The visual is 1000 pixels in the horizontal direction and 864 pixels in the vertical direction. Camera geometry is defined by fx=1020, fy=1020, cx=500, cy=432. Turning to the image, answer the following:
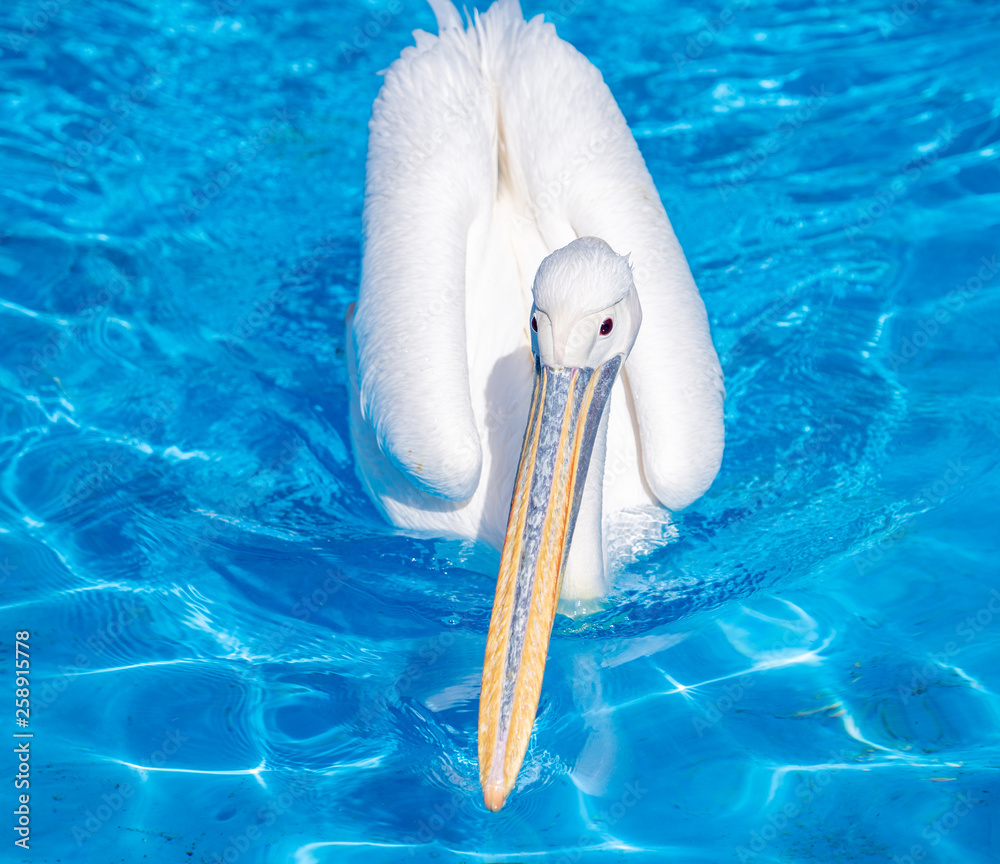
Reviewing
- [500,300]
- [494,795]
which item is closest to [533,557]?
[494,795]

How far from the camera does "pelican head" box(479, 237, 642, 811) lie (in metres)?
2.88

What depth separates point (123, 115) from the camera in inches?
263

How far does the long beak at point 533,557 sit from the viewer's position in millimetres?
2836

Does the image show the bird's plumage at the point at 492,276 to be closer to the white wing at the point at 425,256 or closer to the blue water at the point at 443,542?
Answer: the white wing at the point at 425,256

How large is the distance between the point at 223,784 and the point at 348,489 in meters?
1.55

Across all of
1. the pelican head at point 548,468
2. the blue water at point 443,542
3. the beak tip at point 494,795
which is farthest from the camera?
the blue water at point 443,542

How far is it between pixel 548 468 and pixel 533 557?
0.28 m

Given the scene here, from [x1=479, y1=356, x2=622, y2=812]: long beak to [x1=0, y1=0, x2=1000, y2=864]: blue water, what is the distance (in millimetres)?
353

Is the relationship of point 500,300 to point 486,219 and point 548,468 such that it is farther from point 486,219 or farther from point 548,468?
point 548,468

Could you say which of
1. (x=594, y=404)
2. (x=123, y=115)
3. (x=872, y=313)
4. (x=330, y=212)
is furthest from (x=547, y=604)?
(x=123, y=115)

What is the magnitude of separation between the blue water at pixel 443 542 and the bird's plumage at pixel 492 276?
356 millimetres

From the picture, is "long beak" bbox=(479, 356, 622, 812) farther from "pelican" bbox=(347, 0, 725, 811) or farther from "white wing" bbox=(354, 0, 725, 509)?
"white wing" bbox=(354, 0, 725, 509)

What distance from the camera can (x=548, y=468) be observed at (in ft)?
10.2

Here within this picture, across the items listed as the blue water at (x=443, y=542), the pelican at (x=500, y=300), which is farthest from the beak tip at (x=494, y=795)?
the pelican at (x=500, y=300)
